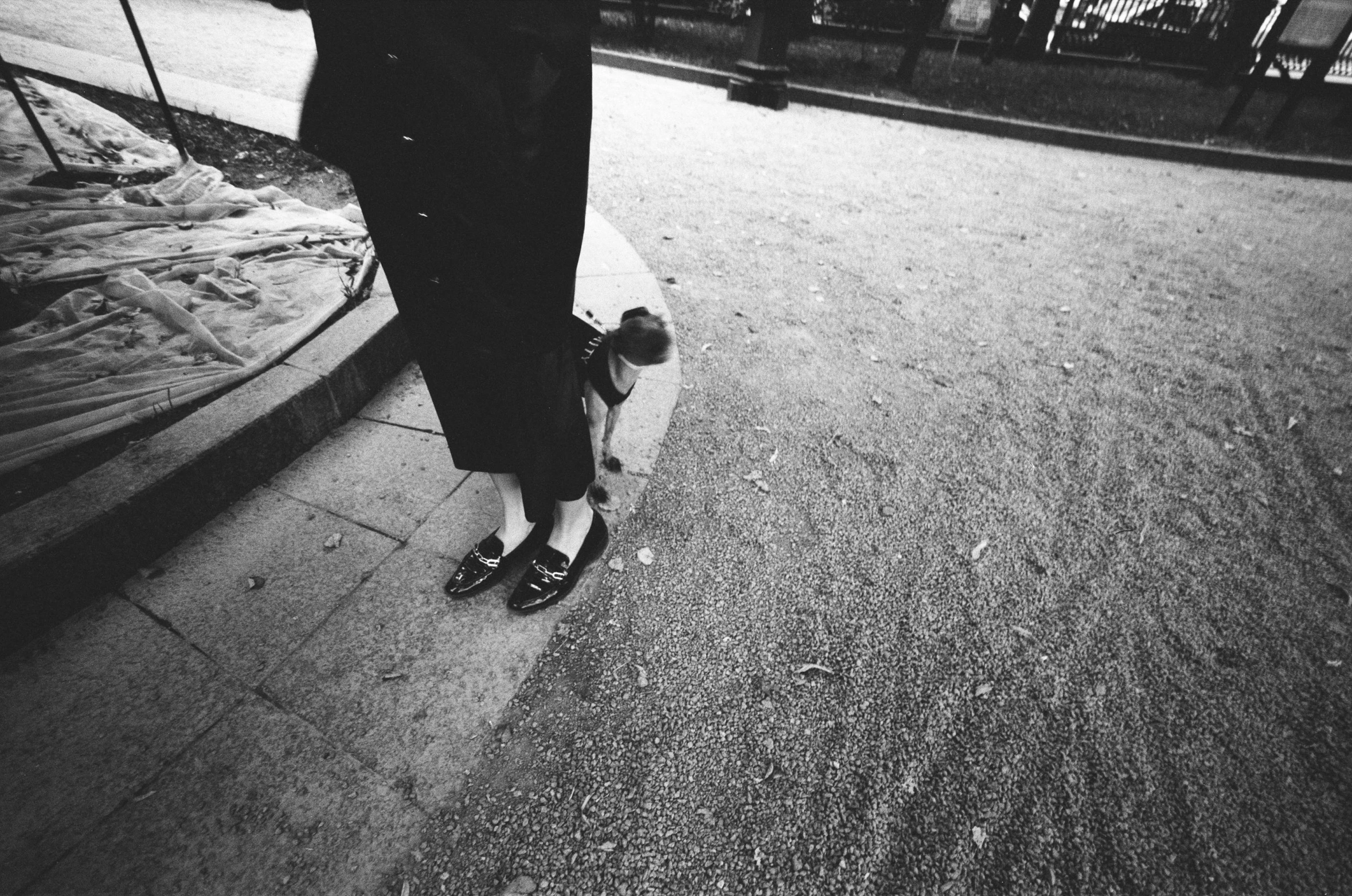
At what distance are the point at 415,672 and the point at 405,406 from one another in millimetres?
1451

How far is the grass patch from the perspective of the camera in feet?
29.2

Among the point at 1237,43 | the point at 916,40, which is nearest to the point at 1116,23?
the point at 1237,43

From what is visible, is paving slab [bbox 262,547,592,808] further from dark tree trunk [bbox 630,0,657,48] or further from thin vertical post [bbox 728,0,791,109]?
dark tree trunk [bbox 630,0,657,48]

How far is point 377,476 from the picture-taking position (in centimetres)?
247

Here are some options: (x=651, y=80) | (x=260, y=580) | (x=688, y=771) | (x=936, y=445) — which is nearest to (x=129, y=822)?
(x=260, y=580)

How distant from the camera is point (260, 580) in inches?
80.7

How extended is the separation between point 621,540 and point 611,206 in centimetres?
375

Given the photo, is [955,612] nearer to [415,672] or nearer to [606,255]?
[415,672]

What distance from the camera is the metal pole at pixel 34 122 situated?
9.53 ft

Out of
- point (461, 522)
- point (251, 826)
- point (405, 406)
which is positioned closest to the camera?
point (251, 826)

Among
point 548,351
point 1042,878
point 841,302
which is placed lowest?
point 1042,878

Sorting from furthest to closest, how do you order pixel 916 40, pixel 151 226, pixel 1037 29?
pixel 1037 29 < pixel 916 40 < pixel 151 226

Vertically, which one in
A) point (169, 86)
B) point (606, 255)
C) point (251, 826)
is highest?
point (169, 86)

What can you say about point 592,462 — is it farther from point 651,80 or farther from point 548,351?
point 651,80
